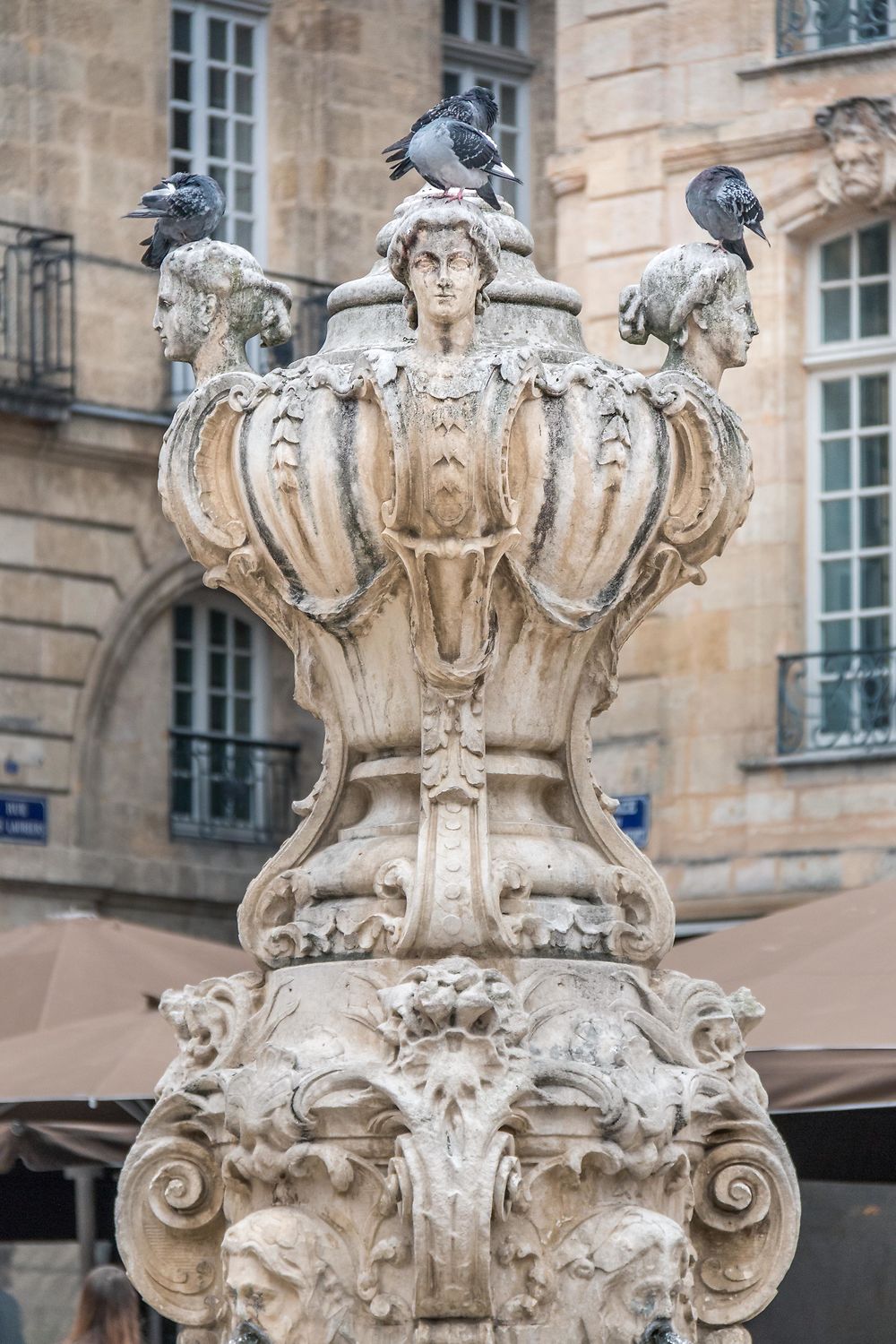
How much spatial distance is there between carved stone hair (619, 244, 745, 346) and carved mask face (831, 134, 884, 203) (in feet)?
33.6

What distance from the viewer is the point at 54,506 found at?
19344 mm

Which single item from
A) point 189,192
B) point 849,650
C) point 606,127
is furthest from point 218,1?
point 189,192

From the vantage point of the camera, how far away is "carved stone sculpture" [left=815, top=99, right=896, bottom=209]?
15836 millimetres

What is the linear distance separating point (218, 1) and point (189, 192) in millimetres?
14905

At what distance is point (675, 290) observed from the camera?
5.88 metres

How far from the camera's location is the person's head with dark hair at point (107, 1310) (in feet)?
25.0

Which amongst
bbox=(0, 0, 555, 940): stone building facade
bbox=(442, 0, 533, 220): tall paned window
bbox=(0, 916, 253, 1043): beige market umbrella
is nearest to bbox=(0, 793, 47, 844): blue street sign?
bbox=(0, 0, 555, 940): stone building facade

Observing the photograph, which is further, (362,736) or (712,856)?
(712,856)

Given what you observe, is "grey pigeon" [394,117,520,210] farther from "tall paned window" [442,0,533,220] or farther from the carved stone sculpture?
"tall paned window" [442,0,533,220]

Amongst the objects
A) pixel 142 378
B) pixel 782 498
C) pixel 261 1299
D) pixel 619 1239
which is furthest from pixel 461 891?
pixel 142 378

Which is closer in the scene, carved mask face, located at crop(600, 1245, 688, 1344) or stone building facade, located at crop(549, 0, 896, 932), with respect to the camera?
carved mask face, located at crop(600, 1245, 688, 1344)

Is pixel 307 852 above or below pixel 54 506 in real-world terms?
below

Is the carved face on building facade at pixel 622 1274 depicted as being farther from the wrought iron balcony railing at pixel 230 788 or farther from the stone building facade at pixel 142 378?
the wrought iron balcony railing at pixel 230 788

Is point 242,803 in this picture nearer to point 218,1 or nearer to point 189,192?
point 218,1
